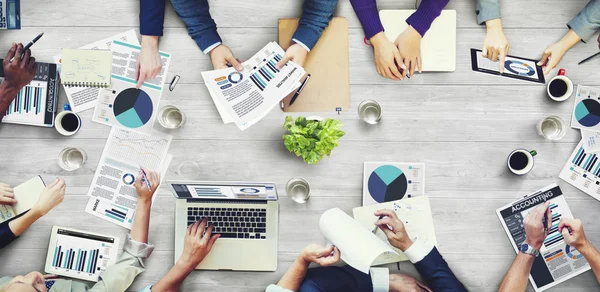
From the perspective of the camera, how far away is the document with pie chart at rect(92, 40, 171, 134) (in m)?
2.02

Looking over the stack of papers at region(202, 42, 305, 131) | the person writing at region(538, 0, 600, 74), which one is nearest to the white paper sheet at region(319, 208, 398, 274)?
the stack of papers at region(202, 42, 305, 131)

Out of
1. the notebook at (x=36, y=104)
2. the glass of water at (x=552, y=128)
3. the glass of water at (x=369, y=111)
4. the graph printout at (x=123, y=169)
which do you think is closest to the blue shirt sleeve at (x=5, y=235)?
the graph printout at (x=123, y=169)

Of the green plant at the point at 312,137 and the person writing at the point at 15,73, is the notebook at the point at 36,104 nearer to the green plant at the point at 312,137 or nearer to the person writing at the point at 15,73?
the person writing at the point at 15,73

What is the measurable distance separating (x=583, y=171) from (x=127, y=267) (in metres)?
1.92

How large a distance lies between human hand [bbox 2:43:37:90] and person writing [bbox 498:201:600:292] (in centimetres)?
217

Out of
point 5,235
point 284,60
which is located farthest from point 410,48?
point 5,235

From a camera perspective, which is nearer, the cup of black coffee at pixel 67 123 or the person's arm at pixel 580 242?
the person's arm at pixel 580 242

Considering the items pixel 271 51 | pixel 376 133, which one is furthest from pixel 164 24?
pixel 376 133

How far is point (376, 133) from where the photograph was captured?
201cm

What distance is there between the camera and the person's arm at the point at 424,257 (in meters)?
1.89

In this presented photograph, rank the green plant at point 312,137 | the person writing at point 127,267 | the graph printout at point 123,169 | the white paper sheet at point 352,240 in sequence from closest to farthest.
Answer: the white paper sheet at point 352,240, the green plant at point 312,137, the person writing at point 127,267, the graph printout at point 123,169

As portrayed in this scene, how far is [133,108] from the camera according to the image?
2025mm

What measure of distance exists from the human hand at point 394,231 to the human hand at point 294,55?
2.38ft

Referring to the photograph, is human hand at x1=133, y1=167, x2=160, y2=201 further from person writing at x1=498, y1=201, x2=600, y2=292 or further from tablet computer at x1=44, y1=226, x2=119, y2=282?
person writing at x1=498, y1=201, x2=600, y2=292
